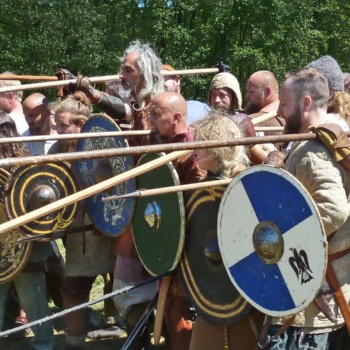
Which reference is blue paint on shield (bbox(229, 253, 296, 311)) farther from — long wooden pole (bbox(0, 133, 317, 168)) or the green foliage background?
the green foliage background

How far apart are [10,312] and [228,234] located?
2.82 metres

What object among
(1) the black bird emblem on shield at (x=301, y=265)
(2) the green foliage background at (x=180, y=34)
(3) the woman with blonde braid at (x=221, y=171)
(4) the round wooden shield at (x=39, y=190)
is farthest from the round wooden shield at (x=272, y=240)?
(2) the green foliage background at (x=180, y=34)

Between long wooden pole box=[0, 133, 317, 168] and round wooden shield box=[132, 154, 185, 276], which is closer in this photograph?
long wooden pole box=[0, 133, 317, 168]

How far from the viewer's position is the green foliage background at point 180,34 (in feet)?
86.2

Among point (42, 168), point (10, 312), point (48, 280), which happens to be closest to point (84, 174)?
point (42, 168)

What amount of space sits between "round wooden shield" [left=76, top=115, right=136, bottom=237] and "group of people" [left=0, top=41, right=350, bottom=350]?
0.32 feet

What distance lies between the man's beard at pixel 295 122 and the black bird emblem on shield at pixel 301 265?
1.68 feet

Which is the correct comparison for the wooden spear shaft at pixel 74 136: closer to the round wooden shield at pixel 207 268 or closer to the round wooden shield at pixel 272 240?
the round wooden shield at pixel 207 268

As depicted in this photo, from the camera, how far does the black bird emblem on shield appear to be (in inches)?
107

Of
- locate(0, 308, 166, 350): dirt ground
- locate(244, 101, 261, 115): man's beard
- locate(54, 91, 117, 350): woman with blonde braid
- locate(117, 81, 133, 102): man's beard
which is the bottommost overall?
locate(0, 308, 166, 350): dirt ground

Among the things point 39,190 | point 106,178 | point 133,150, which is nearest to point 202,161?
point 133,150

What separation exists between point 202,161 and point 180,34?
2487cm

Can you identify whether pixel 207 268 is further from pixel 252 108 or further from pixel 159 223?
pixel 252 108

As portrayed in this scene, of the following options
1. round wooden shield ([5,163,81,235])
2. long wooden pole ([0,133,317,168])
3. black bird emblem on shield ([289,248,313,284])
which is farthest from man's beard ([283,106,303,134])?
round wooden shield ([5,163,81,235])
